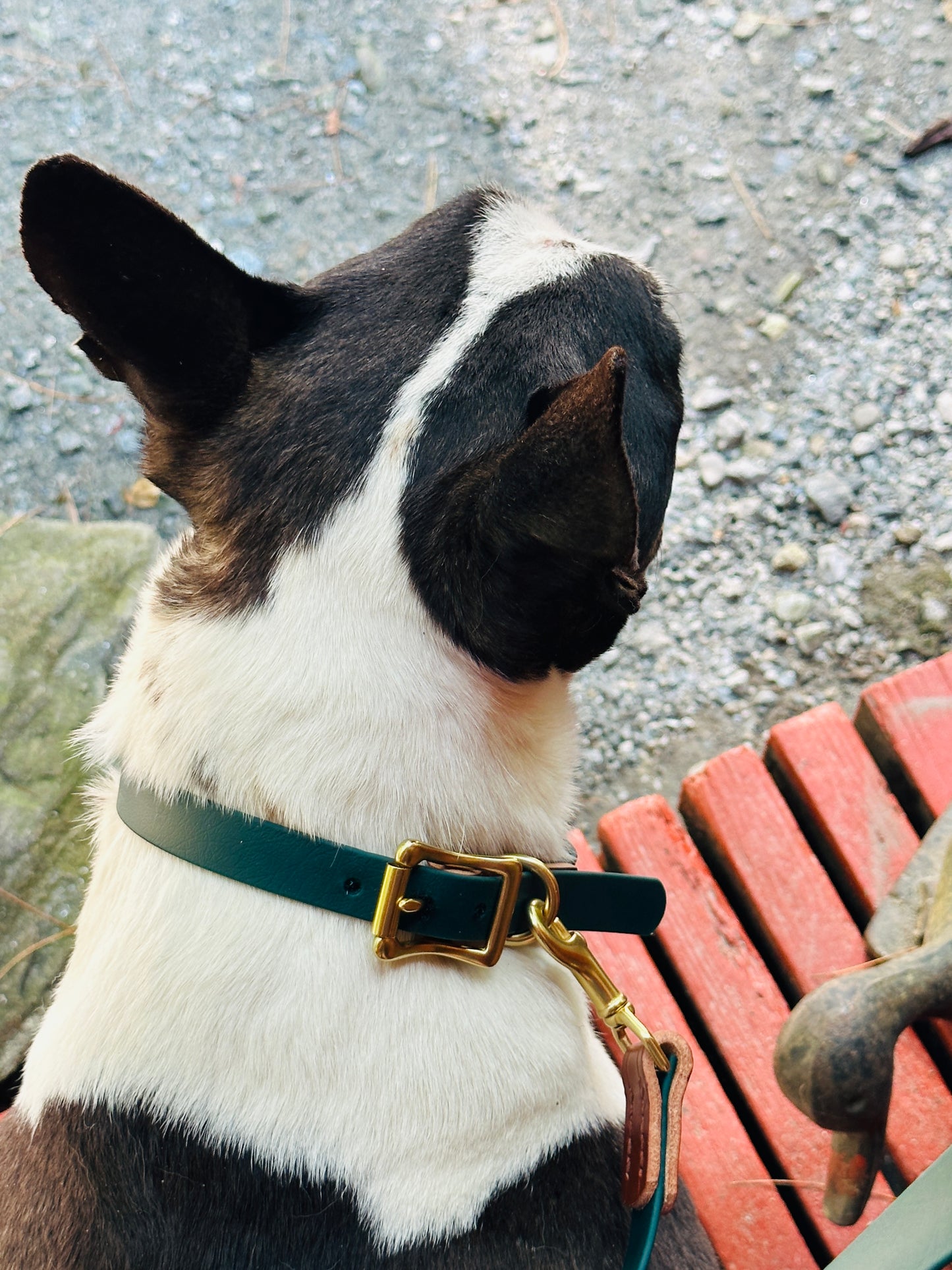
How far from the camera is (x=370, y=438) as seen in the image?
1.18 metres

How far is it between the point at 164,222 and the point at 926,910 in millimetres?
1602

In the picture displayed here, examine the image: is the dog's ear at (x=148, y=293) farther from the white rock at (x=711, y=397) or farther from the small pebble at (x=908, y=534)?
the small pebble at (x=908, y=534)

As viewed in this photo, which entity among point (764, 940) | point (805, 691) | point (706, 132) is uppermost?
point (706, 132)

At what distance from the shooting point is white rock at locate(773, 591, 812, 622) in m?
2.59

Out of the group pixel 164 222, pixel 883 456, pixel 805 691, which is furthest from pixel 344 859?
pixel 883 456

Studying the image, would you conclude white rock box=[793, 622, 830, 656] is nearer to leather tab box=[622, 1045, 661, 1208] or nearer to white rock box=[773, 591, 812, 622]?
white rock box=[773, 591, 812, 622]

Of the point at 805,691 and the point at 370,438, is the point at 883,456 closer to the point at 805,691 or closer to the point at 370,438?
the point at 805,691

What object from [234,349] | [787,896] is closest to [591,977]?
[787,896]

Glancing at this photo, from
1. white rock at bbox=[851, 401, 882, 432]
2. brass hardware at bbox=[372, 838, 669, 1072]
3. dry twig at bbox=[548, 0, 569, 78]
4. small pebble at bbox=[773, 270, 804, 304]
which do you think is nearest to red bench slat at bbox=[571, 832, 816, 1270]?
brass hardware at bbox=[372, 838, 669, 1072]

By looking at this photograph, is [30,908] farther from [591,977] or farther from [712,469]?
[712,469]

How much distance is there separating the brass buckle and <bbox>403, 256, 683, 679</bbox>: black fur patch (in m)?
0.22

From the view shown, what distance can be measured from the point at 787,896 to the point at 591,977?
785 mm

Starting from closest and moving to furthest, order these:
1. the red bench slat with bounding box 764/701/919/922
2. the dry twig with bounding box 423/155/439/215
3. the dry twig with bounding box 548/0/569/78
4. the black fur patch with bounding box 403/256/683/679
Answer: the black fur patch with bounding box 403/256/683/679
the red bench slat with bounding box 764/701/919/922
the dry twig with bounding box 423/155/439/215
the dry twig with bounding box 548/0/569/78

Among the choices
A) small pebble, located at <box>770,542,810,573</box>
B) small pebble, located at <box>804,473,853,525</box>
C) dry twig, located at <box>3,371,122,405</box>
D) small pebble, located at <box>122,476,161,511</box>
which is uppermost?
small pebble, located at <box>804,473,853,525</box>
